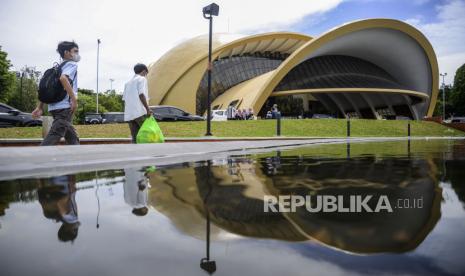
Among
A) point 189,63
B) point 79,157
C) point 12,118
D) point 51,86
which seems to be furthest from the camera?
point 189,63

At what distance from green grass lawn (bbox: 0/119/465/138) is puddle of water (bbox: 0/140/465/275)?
16.8 m

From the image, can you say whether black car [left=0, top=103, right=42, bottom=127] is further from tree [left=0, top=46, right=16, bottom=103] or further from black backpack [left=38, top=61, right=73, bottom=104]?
tree [left=0, top=46, right=16, bottom=103]

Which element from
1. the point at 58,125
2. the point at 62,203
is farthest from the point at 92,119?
the point at 62,203

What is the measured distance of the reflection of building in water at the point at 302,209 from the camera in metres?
2.07

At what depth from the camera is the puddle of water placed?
1.60 m

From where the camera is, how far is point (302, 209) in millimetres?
2771

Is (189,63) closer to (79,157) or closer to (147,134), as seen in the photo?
(147,134)

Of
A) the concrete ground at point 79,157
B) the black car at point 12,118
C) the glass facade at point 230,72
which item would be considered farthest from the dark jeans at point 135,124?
the glass facade at point 230,72

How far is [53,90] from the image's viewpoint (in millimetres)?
6043

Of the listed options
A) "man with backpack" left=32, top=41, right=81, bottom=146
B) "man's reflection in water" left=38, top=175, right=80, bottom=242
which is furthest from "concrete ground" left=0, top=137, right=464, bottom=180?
"man's reflection in water" left=38, top=175, right=80, bottom=242

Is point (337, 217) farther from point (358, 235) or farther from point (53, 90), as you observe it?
point (53, 90)

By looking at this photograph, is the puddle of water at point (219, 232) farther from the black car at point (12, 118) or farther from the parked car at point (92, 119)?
the parked car at point (92, 119)

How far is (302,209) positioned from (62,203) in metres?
1.92

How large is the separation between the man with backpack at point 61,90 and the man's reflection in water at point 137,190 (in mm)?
1778
